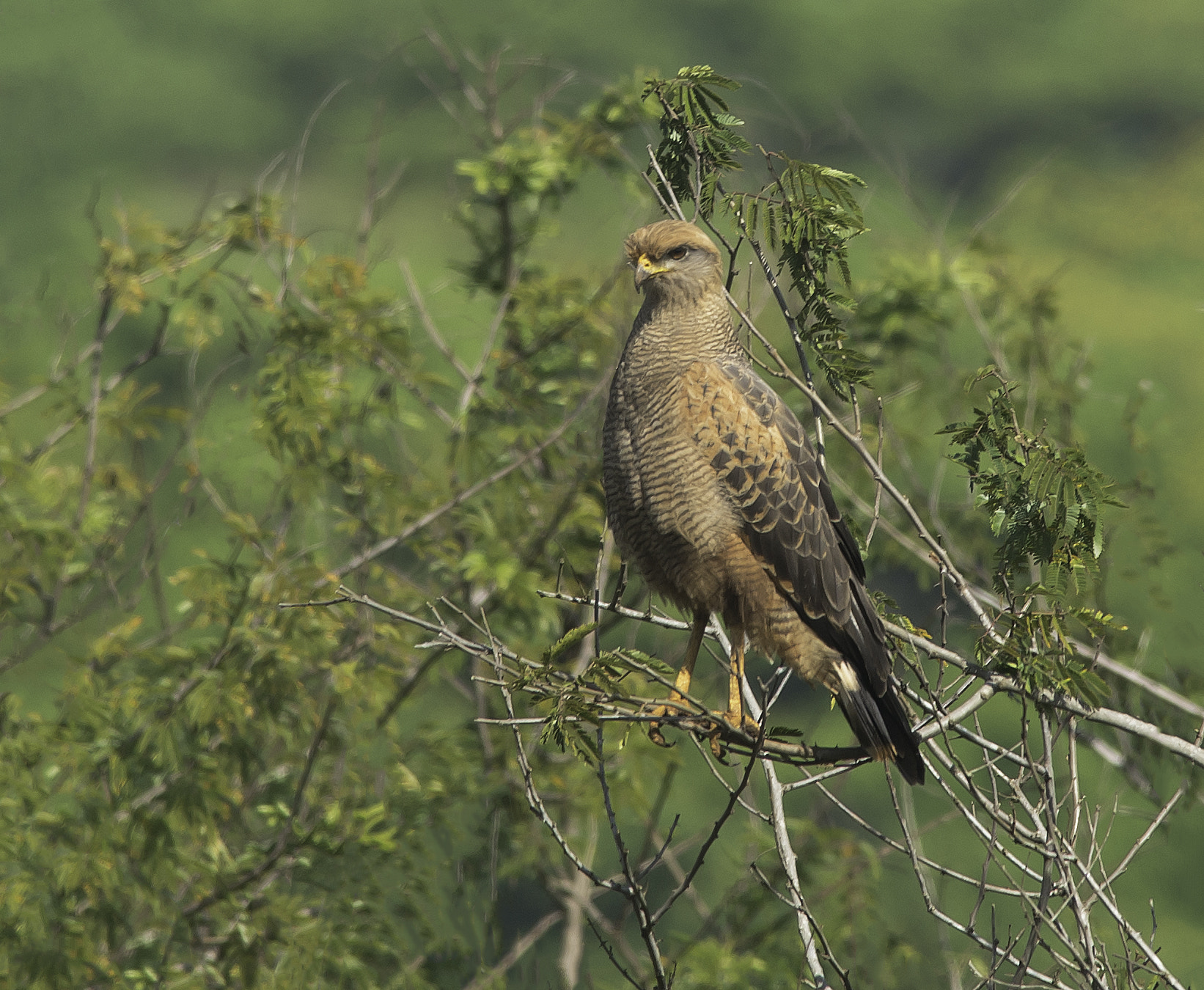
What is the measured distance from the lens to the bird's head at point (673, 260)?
347cm

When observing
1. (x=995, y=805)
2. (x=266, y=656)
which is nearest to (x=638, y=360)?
(x=995, y=805)

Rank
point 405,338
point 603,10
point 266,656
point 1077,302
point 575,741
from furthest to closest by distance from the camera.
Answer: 1. point 603,10
2. point 1077,302
3. point 405,338
4. point 266,656
5. point 575,741

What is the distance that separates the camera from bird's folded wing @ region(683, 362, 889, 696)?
3.32 meters

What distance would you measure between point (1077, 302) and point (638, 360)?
1100 centimetres

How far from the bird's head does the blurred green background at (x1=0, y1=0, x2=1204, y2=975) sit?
36.2 inches

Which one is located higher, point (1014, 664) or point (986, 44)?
point (986, 44)

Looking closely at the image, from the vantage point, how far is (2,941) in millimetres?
4402

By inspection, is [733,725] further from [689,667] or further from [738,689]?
[689,667]

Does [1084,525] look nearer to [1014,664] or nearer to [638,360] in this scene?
[1014,664]

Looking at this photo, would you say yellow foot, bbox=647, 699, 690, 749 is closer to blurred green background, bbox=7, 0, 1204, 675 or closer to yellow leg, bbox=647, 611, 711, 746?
yellow leg, bbox=647, 611, 711, 746

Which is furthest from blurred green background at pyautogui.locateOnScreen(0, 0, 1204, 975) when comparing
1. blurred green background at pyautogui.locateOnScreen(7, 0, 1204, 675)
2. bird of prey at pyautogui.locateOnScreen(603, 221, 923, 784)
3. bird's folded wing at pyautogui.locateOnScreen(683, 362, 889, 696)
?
bird's folded wing at pyautogui.locateOnScreen(683, 362, 889, 696)

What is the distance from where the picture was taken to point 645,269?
3.50 metres

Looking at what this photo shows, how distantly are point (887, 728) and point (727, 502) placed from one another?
0.72 metres

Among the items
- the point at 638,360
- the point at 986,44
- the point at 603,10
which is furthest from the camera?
the point at 986,44
